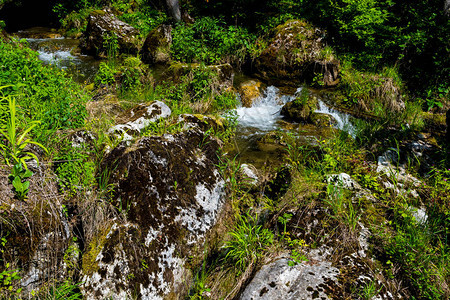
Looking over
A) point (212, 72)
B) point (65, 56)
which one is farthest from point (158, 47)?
point (65, 56)

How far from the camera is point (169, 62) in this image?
814 centimetres

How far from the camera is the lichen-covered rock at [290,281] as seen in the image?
2576mm

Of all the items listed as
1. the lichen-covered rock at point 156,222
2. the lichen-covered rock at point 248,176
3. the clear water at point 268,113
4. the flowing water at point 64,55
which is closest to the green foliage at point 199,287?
the lichen-covered rock at point 156,222

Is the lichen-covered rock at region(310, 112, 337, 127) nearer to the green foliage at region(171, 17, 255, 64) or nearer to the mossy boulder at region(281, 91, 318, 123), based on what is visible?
the mossy boulder at region(281, 91, 318, 123)

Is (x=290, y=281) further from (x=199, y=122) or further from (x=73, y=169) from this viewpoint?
(x=199, y=122)

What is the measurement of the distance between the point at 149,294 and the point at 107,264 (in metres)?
0.53

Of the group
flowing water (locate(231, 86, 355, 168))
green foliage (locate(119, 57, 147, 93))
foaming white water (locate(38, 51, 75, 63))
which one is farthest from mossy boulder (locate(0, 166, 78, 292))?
foaming white water (locate(38, 51, 75, 63))

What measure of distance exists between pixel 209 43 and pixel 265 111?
11.5 feet

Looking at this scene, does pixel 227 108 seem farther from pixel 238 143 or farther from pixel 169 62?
pixel 169 62

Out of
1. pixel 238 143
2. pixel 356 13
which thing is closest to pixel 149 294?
pixel 238 143

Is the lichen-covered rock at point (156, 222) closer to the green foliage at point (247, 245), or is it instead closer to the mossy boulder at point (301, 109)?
the green foliage at point (247, 245)

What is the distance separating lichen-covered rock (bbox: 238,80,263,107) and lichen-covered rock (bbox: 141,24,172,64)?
2.64 metres

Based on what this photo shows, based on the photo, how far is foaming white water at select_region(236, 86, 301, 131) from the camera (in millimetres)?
6731

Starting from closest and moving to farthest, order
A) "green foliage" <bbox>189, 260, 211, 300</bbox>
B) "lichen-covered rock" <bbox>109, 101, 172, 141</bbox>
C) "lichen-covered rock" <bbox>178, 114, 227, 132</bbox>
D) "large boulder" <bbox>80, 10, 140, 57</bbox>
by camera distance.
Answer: "green foliage" <bbox>189, 260, 211, 300</bbox> → "lichen-covered rock" <bbox>109, 101, 172, 141</bbox> → "lichen-covered rock" <bbox>178, 114, 227, 132</bbox> → "large boulder" <bbox>80, 10, 140, 57</bbox>
